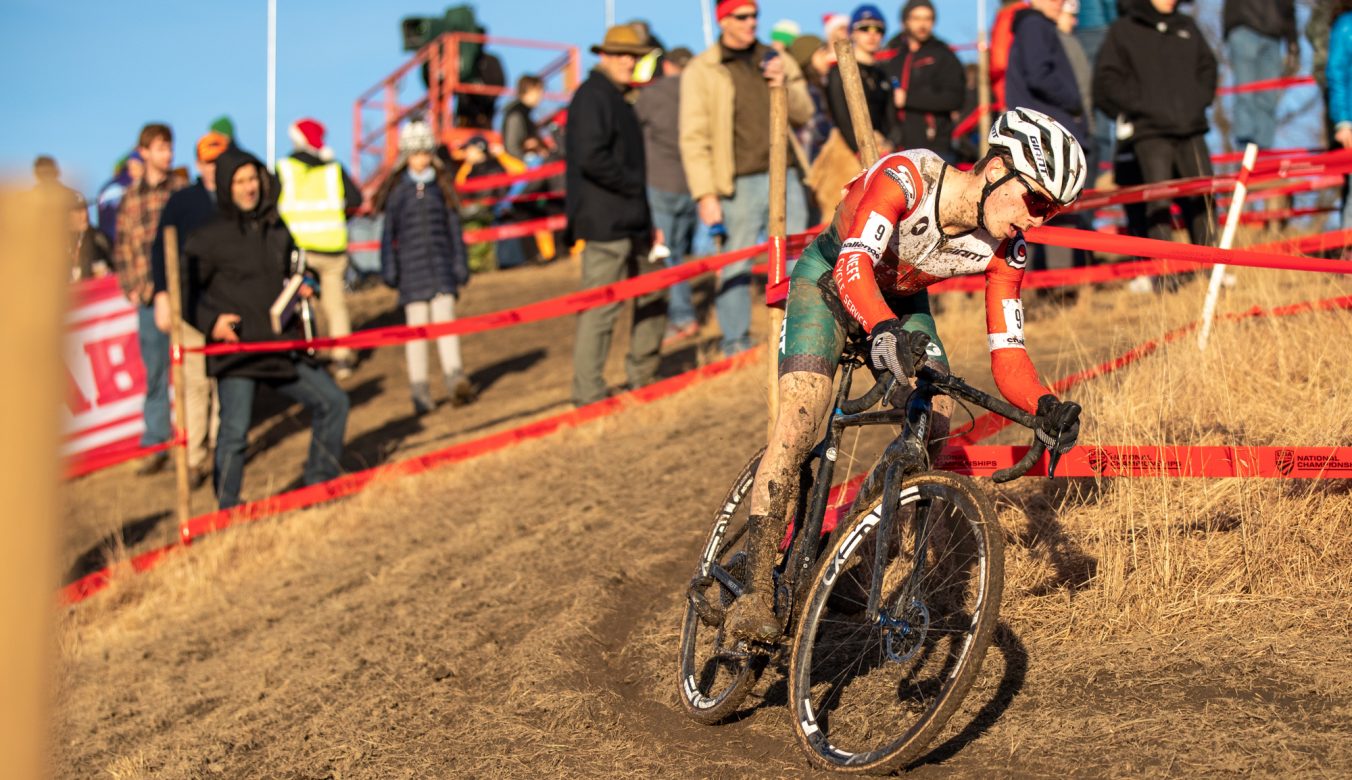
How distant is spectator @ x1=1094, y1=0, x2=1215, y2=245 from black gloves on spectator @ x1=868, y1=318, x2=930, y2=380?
22.4 ft

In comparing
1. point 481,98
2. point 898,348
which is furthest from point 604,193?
point 481,98

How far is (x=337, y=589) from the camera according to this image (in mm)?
8266

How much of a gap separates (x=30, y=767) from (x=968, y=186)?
3.93 metres

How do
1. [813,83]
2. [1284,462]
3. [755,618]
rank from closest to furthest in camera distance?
[755,618] → [1284,462] → [813,83]

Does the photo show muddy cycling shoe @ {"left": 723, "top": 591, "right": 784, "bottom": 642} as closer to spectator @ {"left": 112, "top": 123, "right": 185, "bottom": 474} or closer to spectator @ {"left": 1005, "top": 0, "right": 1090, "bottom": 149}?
spectator @ {"left": 1005, "top": 0, "right": 1090, "bottom": 149}

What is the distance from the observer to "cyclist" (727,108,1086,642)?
14.7ft

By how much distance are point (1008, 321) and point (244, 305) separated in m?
6.61

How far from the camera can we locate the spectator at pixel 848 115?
10.8 m

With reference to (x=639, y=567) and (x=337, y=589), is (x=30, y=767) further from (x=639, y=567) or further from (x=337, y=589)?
(x=337, y=589)

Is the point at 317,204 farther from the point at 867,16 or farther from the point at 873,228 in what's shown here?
the point at 873,228

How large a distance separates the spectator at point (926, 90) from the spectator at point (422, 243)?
4144 millimetres

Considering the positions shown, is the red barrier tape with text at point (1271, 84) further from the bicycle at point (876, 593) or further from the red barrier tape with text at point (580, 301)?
the bicycle at point (876, 593)

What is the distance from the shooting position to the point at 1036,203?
4.56 meters

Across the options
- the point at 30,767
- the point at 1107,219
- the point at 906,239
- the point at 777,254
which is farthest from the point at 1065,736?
the point at 1107,219
